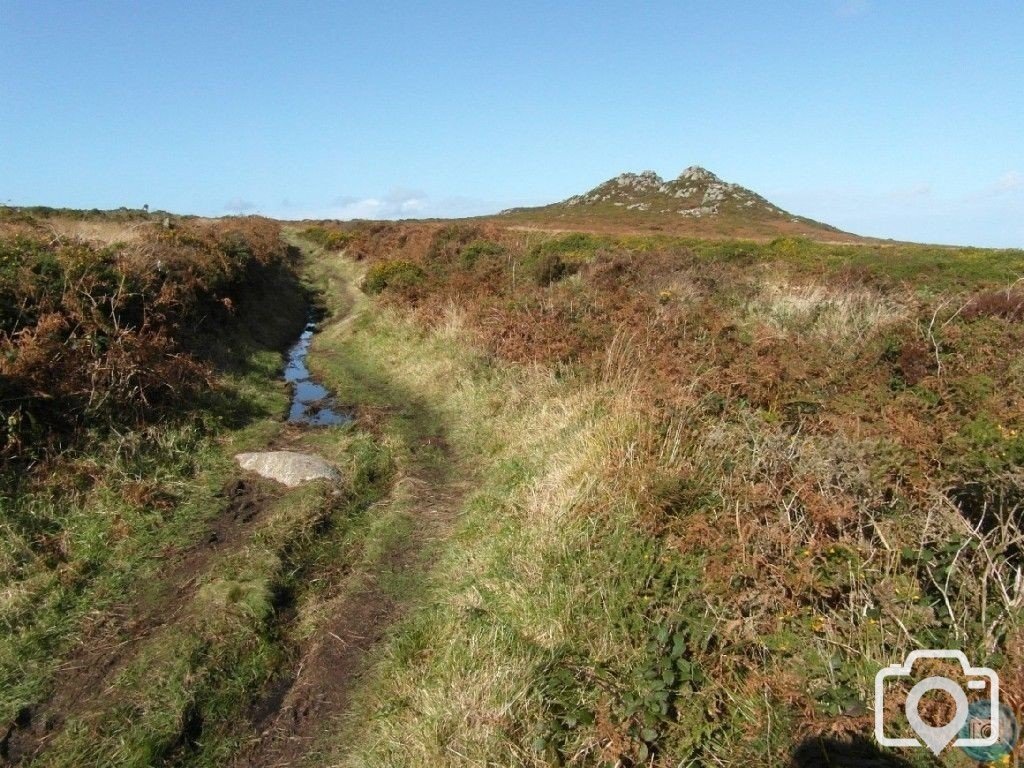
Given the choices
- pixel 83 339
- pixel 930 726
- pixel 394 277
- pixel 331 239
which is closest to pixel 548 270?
pixel 394 277

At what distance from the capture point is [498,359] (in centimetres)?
1087

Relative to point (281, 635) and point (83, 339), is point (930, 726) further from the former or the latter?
point (83, 339)

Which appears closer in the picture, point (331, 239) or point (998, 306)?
point (998, 306)

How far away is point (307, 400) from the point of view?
11805 millimetres

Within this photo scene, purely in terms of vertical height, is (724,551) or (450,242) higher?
(450,242)

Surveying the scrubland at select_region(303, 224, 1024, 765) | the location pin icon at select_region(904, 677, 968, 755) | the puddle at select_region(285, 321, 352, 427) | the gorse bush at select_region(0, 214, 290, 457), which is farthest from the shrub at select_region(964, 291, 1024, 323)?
the gorse bush at select_region(0, 214, 290, 457)

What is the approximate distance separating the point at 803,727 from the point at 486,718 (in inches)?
70.8

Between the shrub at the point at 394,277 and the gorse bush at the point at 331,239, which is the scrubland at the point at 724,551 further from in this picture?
the gorse bush at the point at 331,239

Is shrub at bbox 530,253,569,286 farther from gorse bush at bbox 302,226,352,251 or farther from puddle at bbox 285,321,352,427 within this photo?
gorse bush at bbox 302,226,352,251

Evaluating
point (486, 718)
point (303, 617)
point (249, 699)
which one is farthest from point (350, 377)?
point (486, 718)

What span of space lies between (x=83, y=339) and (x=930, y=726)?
9.86 m

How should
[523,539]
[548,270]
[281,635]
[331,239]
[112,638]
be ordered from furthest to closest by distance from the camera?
[331,239], [548,270], [523,539], [281,635], [112,638]

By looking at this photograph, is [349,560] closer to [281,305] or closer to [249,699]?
[249,699]

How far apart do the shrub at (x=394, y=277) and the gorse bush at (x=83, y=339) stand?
21.2ft
